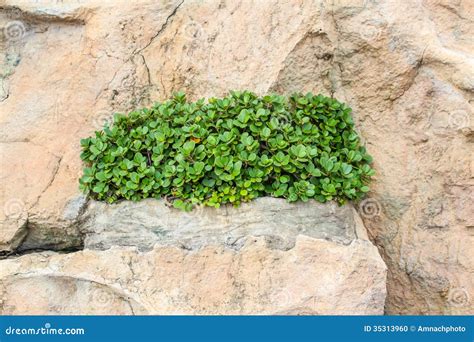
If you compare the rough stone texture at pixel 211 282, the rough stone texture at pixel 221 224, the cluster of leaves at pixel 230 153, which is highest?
the cluster of leaves at pixel 230 153

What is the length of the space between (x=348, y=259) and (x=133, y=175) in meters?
1.41

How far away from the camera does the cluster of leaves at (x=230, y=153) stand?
369 centimetres

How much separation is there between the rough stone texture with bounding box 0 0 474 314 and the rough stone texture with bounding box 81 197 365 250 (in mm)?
464

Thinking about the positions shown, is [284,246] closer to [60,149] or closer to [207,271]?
[207,271]

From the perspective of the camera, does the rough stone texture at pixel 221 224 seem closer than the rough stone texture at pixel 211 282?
No

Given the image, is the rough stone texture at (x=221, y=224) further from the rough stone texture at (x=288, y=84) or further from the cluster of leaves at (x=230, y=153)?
the rough stone texture at (x=288, y=84)

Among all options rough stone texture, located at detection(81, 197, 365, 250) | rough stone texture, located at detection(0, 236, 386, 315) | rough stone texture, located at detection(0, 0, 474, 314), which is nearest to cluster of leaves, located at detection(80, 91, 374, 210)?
rough stone texture, located at detection(81, 197, 365, 250)

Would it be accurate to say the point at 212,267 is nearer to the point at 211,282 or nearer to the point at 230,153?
the point at 211,282

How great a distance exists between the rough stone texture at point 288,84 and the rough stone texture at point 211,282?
444 mm

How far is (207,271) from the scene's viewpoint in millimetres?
3518

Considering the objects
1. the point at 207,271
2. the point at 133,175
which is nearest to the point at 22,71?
the point at 133,175

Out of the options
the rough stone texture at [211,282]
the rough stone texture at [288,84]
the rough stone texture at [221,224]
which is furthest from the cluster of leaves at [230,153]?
the rough stone texture at [211,282]

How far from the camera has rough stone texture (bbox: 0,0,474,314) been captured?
4016 millimetres

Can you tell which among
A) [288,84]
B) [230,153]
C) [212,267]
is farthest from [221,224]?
[288,84]
